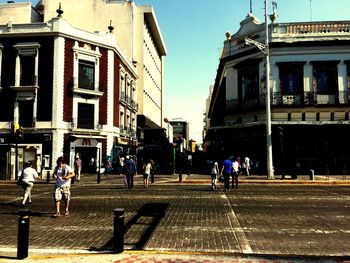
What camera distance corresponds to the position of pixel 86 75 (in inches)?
1293

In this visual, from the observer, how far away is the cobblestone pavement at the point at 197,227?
21.9 ft

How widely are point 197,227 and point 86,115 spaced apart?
2594 cm

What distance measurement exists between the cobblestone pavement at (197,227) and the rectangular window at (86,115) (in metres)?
18.9

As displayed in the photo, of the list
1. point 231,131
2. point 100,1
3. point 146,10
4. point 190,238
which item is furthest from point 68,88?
point 190,238

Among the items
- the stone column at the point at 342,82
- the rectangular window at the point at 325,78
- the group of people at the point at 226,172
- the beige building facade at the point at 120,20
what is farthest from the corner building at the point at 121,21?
the group of people at the point at 226,172

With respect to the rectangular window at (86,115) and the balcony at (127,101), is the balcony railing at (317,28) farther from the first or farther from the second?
the rectangular window at (86,115)

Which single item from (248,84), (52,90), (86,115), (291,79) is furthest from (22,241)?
(86,115)

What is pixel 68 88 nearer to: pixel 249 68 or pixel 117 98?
pixel 117 98

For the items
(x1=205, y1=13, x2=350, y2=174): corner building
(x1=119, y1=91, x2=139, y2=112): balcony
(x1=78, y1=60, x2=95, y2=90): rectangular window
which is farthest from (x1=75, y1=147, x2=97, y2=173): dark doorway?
(x1=205, y1=13, x2=350, y2=174): corner building

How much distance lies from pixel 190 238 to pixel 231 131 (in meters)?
23.5

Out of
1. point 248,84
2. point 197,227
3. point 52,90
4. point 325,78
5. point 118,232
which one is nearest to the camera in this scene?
point 118,232

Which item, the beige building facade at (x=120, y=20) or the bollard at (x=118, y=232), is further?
the beige building facade at (x=120, y=20)

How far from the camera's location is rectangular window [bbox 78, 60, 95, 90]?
106 ft

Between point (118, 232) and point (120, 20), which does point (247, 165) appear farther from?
point (120, 20)
